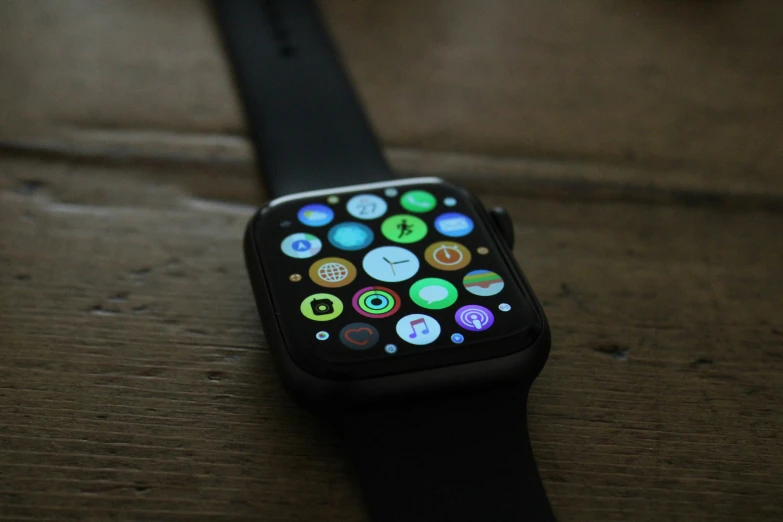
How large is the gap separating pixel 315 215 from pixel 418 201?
5 cm

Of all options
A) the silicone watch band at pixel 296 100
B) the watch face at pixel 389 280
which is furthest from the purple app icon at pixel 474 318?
the silicone watch band at pixel 296 100

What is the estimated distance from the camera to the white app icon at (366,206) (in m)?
0.36

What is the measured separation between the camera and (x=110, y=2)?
594 mm

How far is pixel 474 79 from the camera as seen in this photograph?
1.76ft

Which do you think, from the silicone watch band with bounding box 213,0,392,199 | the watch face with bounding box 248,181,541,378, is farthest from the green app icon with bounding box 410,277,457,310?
the silicone watch band with bounding box 213,0,392,199

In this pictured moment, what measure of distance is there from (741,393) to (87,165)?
342mm

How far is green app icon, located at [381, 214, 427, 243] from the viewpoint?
13.9 inches

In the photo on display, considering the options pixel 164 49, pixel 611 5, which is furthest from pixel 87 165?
pixel 611 5

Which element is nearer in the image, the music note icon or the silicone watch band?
the music note icon

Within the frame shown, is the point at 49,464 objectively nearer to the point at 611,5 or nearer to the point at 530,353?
the point at 530,353

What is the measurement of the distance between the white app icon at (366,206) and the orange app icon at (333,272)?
3 centimetres

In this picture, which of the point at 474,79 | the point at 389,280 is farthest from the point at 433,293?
the point at 474,79

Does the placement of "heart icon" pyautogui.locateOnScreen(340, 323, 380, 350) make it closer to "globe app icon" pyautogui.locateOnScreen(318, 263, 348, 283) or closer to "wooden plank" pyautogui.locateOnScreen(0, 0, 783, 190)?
"globe app icon" pyautogui.locateOnScreen(318, 263, 348, 283)

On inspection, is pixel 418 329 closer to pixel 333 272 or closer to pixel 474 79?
pixel 333 272
